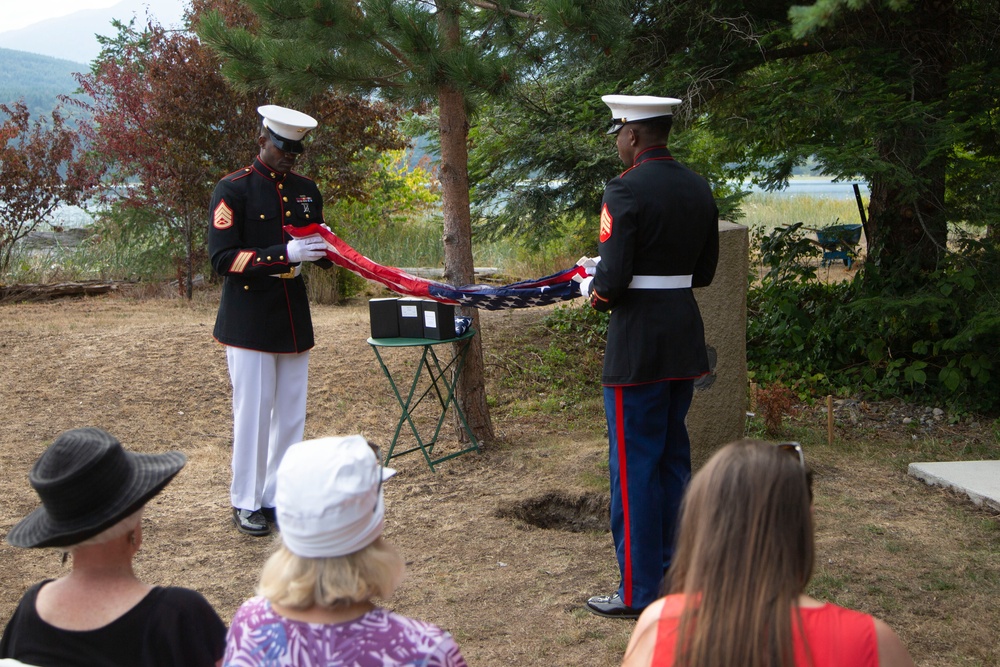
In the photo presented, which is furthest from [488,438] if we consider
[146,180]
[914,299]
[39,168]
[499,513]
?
[39,168]

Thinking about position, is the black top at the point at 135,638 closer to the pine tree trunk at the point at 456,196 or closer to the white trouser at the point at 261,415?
the white trouser at the point at 261,415

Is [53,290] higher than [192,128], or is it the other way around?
[192,128]

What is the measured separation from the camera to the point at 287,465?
165 cm

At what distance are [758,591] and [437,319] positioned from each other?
3841 millimetres

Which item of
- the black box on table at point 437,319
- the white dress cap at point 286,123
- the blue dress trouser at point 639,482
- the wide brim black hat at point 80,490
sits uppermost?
the white dress cap at point 286,123

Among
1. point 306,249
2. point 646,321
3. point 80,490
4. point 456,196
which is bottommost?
point 80,490

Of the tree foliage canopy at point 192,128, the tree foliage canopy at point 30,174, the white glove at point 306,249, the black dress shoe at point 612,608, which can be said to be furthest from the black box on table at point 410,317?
the tree foliage canopy at point 30,174

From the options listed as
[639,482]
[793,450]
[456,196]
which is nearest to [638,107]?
[639,482]

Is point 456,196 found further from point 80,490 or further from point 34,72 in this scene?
point 34,72

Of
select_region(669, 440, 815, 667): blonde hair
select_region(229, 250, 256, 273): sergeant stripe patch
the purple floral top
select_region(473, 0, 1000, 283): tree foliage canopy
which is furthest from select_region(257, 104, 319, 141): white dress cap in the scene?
select_region(669, 440, 815, 667): blonde hair

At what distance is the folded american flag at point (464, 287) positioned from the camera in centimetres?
462

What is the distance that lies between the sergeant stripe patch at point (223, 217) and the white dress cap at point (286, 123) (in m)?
0.41

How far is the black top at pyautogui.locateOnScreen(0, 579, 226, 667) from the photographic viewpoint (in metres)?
1.83

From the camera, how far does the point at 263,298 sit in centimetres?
450
